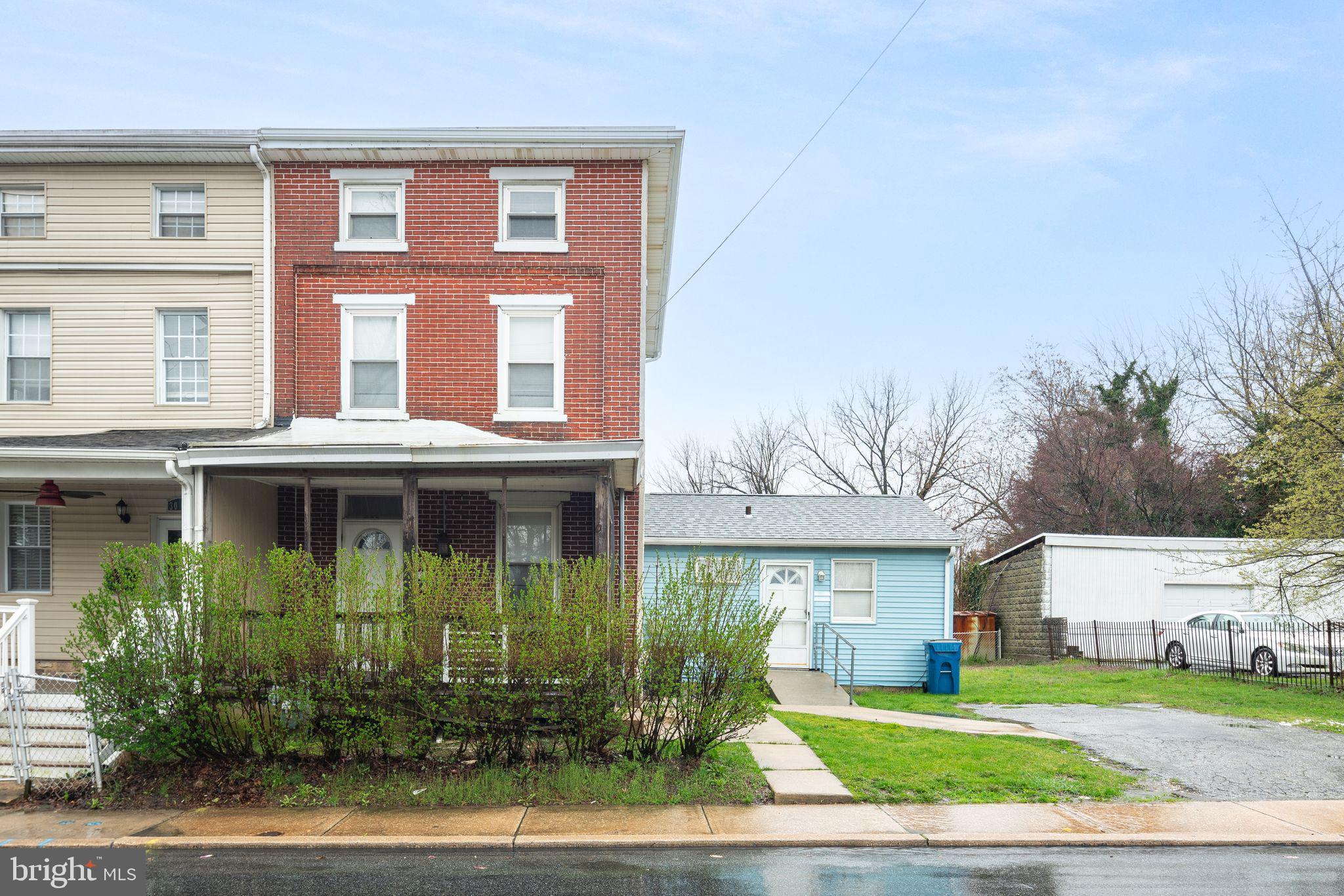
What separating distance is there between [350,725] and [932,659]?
1367cm

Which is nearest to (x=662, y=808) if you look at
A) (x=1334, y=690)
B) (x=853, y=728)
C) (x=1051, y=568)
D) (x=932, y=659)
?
(x=853, y=728)

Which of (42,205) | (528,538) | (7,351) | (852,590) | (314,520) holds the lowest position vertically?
(852,590)

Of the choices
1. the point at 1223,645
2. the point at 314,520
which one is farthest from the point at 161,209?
the point at 1223,645

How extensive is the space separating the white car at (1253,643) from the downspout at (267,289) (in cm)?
1935

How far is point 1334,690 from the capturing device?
1806 cm

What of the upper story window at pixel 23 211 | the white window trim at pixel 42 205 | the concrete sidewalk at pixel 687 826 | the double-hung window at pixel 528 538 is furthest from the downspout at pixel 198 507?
the upper story window at pixel 23 211

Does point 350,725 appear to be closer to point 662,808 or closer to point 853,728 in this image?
point 662,808

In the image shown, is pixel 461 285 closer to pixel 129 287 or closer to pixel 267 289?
pixel 267 289

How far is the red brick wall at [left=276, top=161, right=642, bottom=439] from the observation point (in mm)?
14602

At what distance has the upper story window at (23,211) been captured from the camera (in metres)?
15.2

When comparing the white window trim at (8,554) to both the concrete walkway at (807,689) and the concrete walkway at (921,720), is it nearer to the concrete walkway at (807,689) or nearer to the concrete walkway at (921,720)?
the concrete walkway at (921,720)

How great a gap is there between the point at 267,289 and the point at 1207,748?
14.4m

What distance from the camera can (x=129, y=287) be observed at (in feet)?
49.4

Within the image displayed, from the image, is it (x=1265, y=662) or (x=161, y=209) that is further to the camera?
(x=1265, y=662)
